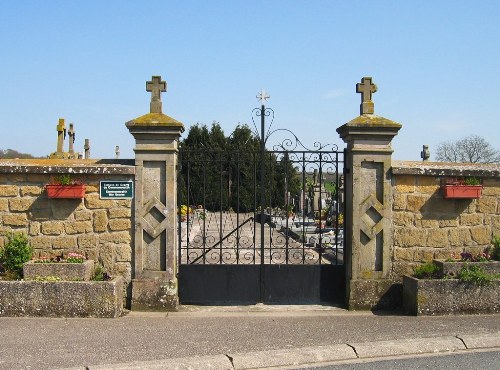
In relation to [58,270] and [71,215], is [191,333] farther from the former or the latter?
[71,215]

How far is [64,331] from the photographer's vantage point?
22.2 feet

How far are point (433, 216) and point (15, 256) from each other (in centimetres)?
602

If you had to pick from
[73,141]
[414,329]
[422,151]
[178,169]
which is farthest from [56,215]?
[73,141]

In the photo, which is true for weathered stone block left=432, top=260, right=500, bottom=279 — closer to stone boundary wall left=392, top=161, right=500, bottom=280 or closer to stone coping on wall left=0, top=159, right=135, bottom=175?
stone boundary wall left=392, top=161, right=500, bottom=280

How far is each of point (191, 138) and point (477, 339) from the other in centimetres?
2282

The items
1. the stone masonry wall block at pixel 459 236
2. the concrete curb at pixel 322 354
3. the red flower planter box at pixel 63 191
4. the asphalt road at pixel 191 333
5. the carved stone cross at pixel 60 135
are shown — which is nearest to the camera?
the concrete curb at pixel 322 354

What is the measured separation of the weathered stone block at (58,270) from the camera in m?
7.62

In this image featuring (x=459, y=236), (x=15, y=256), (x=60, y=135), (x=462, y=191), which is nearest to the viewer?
(x=15, y=256)

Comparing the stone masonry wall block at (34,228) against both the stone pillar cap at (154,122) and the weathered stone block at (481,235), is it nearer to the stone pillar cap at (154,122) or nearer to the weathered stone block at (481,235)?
the stone pillar cap at (154,122)

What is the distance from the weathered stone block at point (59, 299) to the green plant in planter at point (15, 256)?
0.42 meters

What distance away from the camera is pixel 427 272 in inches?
320

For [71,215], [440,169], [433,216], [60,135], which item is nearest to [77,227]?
[71,215]

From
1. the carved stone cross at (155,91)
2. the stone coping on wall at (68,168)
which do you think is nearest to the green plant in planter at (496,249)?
the carved stone cross at (155,91)

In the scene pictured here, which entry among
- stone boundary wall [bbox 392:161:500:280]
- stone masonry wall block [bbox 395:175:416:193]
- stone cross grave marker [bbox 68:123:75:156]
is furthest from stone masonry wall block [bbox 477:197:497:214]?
stone cross grave marker [bbox 68:123:75:156]
